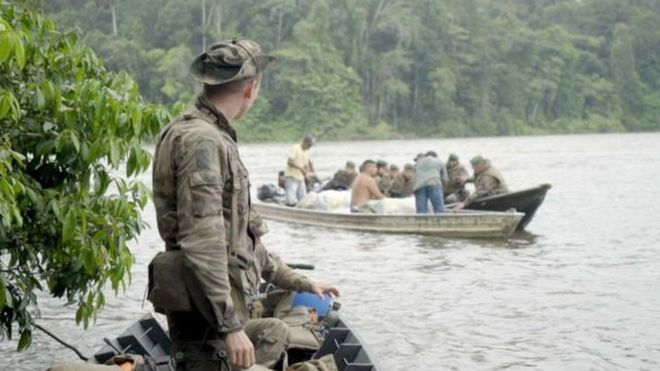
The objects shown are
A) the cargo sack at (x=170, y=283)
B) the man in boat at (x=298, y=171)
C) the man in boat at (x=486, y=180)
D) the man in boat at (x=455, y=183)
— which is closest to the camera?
the cargo sack at (x=170, y=283)

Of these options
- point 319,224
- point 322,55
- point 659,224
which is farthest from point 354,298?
point 322,55

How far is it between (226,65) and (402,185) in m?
16.4

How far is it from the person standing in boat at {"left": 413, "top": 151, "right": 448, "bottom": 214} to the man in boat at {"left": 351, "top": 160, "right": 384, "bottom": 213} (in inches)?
37.1

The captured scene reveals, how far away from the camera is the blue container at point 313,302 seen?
6688 millimetres

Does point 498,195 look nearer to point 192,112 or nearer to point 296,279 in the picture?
point 296,279

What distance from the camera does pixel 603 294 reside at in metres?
12.4

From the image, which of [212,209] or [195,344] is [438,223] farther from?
[212,209]

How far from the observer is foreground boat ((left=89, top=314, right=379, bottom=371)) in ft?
19.1

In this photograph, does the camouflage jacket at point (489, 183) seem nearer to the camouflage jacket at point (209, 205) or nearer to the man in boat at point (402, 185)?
the man in boat at point (402, 185)

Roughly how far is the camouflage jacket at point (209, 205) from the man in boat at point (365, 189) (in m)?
13.8

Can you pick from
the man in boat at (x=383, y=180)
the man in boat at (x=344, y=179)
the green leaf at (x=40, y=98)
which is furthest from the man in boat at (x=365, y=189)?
the green leaf at (x=40, y=98)

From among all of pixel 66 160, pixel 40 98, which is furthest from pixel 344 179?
pixel 40 98

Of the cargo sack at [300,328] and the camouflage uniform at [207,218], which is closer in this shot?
the camouflage uniform at [207,218]

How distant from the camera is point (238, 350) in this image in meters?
3.64
